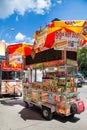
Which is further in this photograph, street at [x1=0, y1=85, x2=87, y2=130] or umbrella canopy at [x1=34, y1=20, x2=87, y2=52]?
umbrella canopy at [x1=34, y1=20, x2=87, y2=52]

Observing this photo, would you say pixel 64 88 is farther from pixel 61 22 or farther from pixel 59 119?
pixel 61 22

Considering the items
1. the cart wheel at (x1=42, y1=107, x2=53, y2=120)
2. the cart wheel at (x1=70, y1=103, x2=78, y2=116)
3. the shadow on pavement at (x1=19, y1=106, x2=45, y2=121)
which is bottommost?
the shadow on pavement at (x1=19, y1=106, x2=45, y2=121)

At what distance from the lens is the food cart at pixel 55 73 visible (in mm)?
7918

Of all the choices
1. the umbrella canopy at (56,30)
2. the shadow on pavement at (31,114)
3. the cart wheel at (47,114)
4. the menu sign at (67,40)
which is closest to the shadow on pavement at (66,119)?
the cart wheel at (47,114)

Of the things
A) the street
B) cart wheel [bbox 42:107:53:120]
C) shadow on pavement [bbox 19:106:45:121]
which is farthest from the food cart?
shadow on pavement [bbox 19:106:45:121]

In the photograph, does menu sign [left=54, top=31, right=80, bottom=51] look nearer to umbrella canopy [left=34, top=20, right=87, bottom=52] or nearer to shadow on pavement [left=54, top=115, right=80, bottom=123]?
umbrella canopy [left=34, top=20, right=87, bottom=52]

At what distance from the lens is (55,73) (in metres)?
8.59

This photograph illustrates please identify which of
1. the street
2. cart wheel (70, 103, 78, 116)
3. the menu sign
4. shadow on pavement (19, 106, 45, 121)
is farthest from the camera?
shadow on pavement (19, 106, 45, 121)

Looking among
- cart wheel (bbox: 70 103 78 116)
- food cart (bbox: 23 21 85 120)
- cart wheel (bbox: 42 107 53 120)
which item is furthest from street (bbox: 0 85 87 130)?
cart wheel (bbox: 70 103 78 116)

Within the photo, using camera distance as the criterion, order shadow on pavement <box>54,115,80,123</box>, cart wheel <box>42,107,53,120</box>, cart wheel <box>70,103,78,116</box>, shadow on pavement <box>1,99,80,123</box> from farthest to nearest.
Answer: shadow on pavement <box>1,99,80,123</box> → cart wheel <box>42,107,53,120</box> → shadow on pavement <box>54,115,80,123</box> → cart wheel <box>70,103,78,116</box>

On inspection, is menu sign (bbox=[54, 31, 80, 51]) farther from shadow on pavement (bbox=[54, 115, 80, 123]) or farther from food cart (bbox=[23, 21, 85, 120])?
shadow on pavement (bbox=[54, 115, 80, 123])

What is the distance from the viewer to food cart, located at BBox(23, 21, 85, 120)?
7918 millimetres

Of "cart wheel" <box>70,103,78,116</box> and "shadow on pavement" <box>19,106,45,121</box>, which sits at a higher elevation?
"cart wheel" <box>70,103,78,116</box>

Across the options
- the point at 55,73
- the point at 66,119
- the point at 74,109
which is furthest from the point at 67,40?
the point at 66,119
